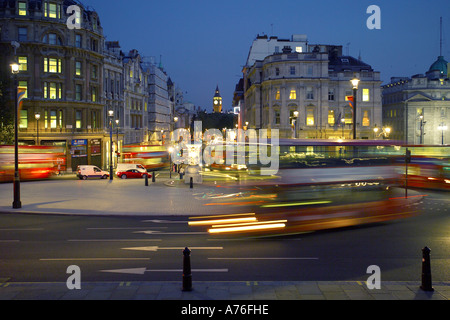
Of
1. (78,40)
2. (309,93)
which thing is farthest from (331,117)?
(78,40)

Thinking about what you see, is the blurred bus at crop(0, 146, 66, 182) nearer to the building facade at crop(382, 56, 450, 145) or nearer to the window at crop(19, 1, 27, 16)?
the window at crop(19, 1, 27, 16)

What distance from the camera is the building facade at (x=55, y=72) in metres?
49.7

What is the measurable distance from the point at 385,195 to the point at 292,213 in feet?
19.2

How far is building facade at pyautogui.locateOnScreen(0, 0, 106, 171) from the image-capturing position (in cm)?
4972

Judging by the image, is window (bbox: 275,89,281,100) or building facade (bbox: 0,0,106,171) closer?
building facade (bbox: 0,0,106,171)

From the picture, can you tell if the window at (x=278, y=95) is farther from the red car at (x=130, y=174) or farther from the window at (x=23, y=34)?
the window at (x=23, y=34)

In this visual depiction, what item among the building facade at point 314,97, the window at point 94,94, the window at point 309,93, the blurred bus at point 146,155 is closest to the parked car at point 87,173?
the blurred bus at point 146,155

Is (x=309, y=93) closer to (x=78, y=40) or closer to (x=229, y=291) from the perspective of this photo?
(x=78, y=40)

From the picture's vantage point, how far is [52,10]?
51.1m

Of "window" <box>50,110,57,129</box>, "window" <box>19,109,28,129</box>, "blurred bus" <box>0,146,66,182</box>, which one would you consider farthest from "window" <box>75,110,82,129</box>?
"blurred bus" <box>0,146,66,182</box>

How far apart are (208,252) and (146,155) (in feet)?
146

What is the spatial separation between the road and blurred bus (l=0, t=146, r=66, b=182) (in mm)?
20337

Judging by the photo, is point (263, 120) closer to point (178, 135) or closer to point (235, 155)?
point (235, 155)
